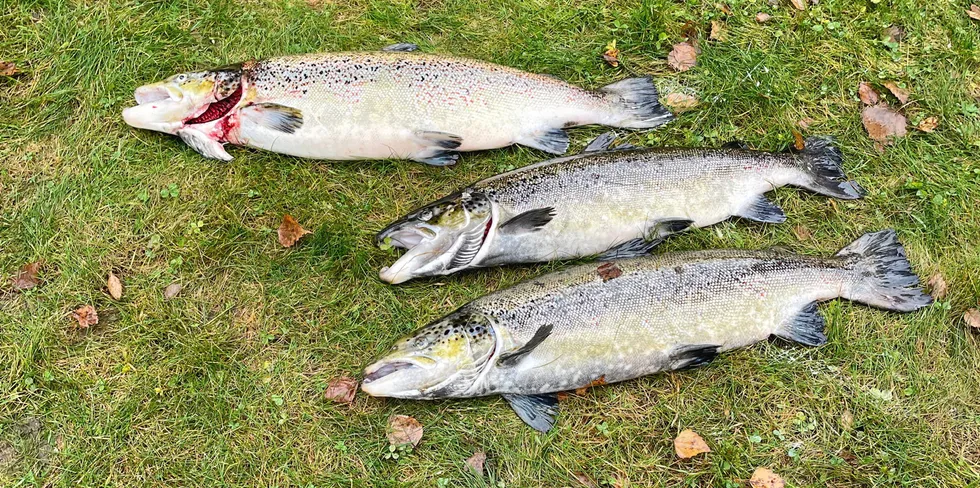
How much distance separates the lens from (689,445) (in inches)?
136

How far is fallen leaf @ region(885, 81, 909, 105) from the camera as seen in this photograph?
169 inches

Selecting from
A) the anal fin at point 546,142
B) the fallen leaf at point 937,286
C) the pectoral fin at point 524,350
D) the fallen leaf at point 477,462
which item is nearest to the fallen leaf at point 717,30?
the anal fin at point 546,142

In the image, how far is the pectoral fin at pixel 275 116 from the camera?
3.89m

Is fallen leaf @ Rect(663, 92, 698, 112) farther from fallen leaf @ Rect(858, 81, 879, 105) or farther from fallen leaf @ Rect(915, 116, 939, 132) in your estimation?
fallen leaf @ Rect(915, 116, 939, 132)

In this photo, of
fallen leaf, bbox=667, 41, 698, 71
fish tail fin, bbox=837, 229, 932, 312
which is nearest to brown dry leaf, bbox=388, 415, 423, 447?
fish tail fin, bbox=837, 229, 932, 312

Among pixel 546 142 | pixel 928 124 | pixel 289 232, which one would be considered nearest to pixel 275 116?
pixel 289 232

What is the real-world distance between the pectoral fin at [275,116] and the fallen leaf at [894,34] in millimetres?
4141

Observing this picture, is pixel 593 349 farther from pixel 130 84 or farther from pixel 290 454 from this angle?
pixel 130 84

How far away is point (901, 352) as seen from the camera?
12.1 feet

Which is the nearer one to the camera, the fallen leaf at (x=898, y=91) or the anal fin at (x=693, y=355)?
the anal fin at (x=693, y=355)

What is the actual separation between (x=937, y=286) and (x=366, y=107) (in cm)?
370

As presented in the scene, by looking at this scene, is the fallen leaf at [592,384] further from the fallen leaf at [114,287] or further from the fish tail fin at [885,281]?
the fallen leaf at [114,287]

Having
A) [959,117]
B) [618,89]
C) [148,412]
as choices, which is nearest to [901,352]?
[959,117]

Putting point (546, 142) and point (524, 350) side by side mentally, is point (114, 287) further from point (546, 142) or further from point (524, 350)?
point (546, 142)
